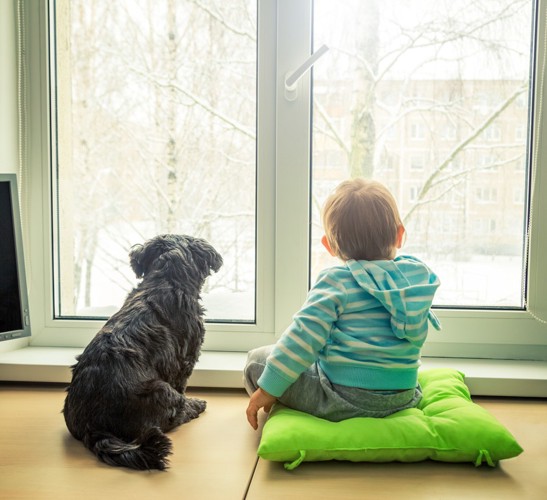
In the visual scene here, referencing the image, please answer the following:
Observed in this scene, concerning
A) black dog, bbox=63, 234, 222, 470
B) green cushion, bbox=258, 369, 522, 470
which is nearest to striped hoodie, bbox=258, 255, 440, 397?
green cushion, bbox=258, 369, 522, 470

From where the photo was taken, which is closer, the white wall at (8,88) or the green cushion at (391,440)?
the green cushion at (391,440)

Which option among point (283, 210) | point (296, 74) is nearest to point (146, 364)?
point (283, 210)

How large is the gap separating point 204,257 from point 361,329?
0.48 metres

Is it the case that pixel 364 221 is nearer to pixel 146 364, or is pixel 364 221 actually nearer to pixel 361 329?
pixel 361 329

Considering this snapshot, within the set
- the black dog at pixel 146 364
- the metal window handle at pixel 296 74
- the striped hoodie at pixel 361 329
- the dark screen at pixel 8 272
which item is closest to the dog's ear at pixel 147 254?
the black dog at pixel 146 364

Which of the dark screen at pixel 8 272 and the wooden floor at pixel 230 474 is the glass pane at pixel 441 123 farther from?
the dark screen at pixel 8 272

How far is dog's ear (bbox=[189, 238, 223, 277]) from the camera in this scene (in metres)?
1.87

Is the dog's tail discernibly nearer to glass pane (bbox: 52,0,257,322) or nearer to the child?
the child

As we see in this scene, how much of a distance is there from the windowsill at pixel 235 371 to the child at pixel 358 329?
397 mm

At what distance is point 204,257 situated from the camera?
1.87 m

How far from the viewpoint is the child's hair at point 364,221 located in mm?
1692

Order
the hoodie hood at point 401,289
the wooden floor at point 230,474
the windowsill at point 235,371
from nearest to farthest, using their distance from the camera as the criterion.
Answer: the wooden floor at point 230,474
the hoodie hood at point 401,289
the windowsill at point 235,371

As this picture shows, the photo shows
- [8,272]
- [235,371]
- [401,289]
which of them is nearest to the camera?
[401,289]

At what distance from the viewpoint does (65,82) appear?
2305 mm
